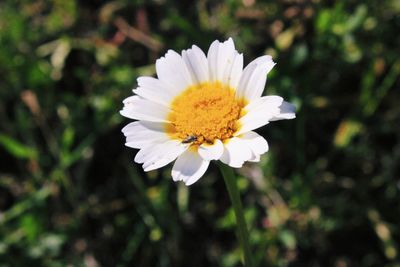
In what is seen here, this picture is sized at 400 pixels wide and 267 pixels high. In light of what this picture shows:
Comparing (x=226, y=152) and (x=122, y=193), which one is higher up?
(x=122, y=193)

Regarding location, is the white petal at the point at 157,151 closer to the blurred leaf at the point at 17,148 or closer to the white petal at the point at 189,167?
the white petal at the point at 189,167

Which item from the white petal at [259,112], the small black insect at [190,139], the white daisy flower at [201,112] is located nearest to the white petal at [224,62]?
the white daisy flower at [201,112]

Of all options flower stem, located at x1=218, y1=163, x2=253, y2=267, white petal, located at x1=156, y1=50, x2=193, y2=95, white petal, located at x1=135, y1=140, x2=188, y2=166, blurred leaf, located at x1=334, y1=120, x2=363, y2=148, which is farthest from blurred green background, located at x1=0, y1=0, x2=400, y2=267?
white petal, located at x1=135, y1=140, x2=188, y2=166

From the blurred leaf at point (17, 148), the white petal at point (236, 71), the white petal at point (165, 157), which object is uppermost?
the blurred leaf at point (17, 148)

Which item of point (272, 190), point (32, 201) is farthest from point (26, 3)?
point (272, 190)

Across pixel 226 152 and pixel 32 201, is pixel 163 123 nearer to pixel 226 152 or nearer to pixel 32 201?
pixel 226 152

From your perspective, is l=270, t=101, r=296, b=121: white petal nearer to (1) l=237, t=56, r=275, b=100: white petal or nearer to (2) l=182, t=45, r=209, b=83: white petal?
(1) l=237, t=56, r=275, b=100: white petal

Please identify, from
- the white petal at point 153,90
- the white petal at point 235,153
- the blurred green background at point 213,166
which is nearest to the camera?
the white petal at point 235,153
